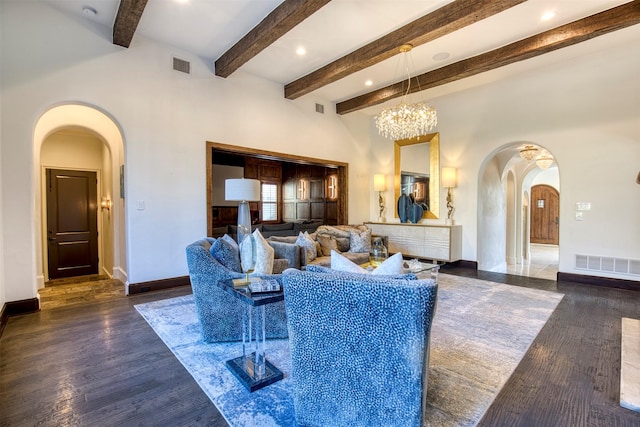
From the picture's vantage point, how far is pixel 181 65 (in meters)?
4.74

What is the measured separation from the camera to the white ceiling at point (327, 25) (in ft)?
11.8

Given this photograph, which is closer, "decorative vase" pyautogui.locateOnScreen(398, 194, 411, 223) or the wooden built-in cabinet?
"decorative vase" pyautogui.locateOnScreen(398, 194, 411, 223)

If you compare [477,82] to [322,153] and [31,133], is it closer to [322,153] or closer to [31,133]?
[322,153]

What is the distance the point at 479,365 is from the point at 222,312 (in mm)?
2180

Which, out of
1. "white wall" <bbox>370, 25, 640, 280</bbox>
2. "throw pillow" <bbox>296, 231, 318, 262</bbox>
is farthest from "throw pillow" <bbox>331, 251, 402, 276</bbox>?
"white wall" <bbox>370, 25, 640, 280</bbox>

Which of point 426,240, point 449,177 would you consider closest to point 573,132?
point 449,177

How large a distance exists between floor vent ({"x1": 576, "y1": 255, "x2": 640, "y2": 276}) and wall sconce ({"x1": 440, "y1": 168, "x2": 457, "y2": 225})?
7.03 ft

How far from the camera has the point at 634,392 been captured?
6.58 ft

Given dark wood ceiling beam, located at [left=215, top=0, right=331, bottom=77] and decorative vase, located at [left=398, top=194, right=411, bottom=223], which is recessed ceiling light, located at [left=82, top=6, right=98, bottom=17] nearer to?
dark wood ceiling beam, located at [left=215, top=0, right=331, bottom=77]

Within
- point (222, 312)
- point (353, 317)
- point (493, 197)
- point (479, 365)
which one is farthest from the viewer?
point (493, 197)

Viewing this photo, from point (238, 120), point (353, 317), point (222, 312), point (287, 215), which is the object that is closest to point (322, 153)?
point (238, 120)

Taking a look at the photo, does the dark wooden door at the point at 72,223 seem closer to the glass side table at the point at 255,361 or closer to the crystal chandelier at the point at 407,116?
the glass side table at the point at 255,361

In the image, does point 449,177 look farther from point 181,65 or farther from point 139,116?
point 139,116

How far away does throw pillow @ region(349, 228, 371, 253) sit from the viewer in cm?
521
